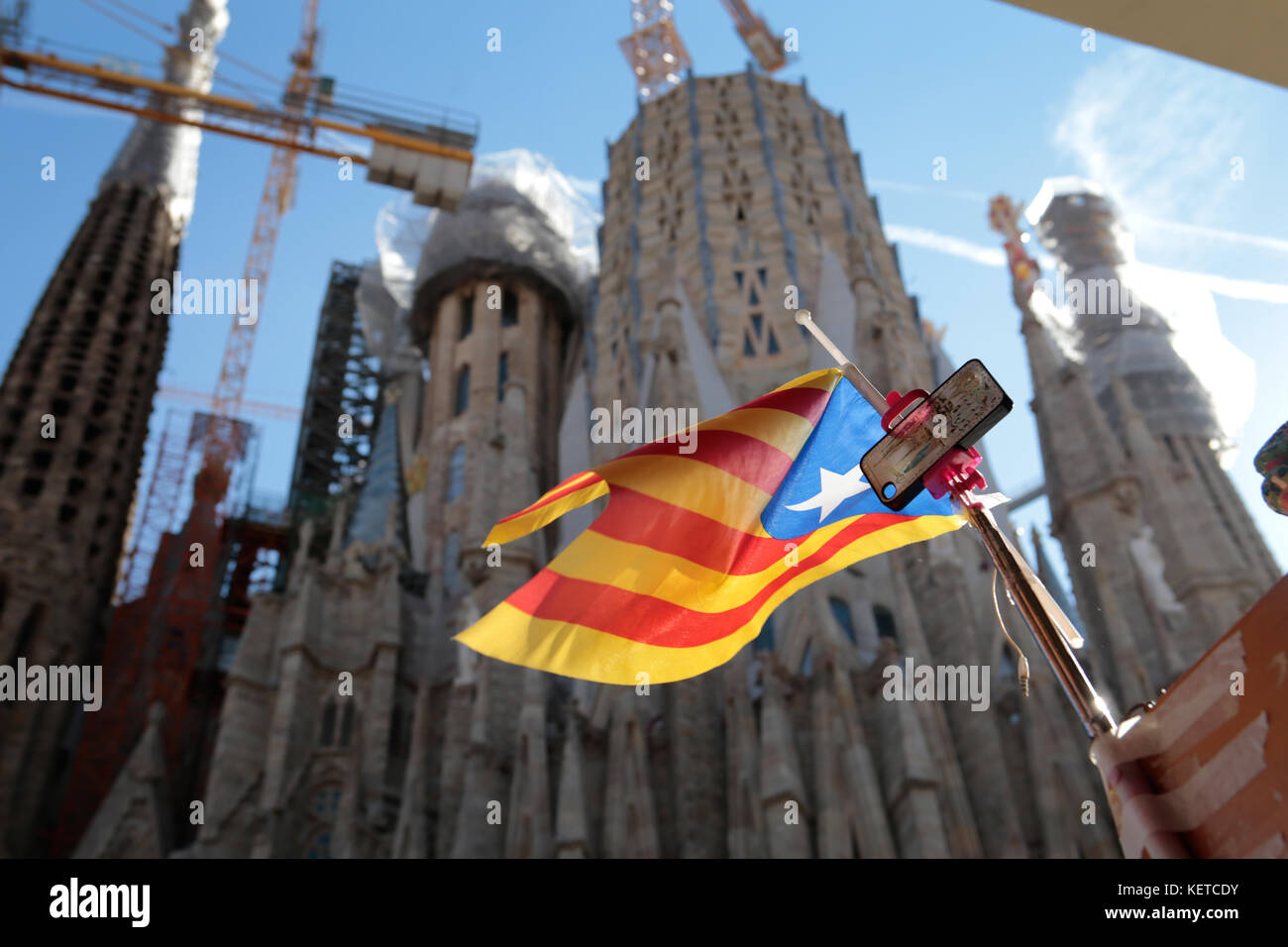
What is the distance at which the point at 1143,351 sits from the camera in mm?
35406

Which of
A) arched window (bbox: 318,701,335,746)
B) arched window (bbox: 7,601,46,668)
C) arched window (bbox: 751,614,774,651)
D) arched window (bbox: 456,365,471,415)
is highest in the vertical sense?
arched window (bbox: 456,365,471,415)

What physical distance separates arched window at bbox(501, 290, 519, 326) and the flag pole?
3899 centimetres

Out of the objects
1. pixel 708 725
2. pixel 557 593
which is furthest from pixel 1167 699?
pixel 708 725

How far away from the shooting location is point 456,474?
38375 millimetres

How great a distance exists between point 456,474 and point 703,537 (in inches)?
1267

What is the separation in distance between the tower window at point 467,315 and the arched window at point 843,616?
22.3 metres

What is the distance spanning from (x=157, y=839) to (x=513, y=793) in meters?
14.3

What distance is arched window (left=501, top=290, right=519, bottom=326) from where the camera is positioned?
43312 millimetres

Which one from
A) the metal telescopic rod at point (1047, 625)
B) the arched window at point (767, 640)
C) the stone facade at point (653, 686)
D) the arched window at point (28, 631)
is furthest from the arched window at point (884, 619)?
the arched window at point (28, 631)

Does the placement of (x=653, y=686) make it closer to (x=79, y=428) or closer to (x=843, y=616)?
(x=843, y=616)

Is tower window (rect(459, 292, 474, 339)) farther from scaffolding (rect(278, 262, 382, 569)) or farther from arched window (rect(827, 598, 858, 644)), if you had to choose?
arched window (rect(827, 598, 858, 644))

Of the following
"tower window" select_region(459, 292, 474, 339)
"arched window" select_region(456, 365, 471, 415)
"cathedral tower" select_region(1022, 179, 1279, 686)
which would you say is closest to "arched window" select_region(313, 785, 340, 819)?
"arched window" select_region(456, 365, 471, 415)

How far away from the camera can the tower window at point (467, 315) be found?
1694 inches

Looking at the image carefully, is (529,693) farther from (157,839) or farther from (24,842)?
(24,842)
